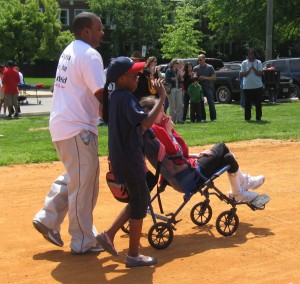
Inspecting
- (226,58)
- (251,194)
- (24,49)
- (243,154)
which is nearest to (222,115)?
(243,154)

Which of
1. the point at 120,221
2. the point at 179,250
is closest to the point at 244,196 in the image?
the point at 179,250

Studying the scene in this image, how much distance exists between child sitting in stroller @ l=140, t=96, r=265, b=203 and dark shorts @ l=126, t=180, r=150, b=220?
863 millimetres

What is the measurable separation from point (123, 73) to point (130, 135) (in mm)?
517

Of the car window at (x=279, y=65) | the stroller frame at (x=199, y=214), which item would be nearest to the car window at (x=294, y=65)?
the car window at (x=279, y=65)

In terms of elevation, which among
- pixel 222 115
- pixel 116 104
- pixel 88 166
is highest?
pixel 116 104

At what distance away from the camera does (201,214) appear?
6.71m

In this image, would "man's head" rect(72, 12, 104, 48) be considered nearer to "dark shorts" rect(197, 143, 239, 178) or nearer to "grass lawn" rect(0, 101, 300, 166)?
"dark shorts" rect(197, 143, 239, 178)

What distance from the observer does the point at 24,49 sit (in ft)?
168

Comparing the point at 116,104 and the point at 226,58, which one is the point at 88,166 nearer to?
the point at 116,104

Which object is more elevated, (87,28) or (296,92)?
(87,28)

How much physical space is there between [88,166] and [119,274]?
3.21 ft

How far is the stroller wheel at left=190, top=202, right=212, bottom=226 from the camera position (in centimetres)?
665

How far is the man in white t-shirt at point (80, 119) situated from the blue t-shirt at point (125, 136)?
27 cm

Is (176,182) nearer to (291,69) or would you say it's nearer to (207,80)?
(207,80)
